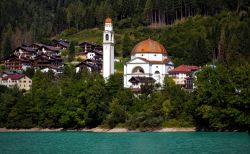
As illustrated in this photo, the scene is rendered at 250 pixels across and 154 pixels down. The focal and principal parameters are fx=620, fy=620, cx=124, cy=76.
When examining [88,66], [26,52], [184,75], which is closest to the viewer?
[184,75]

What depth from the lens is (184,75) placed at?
305 ft

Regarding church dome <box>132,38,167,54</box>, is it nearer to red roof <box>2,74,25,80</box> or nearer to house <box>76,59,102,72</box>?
house <box>76,59,102,72</box>

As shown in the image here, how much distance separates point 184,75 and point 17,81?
28.4 meters

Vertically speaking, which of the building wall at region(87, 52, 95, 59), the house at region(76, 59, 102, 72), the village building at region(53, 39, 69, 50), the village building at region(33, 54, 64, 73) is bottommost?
the house at region(76, 59, 102, 72)

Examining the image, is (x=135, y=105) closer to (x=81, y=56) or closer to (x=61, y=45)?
(x=81, y=56)

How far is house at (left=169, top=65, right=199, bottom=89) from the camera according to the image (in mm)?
92331

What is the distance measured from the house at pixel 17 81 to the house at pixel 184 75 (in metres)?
24.3

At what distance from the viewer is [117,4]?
5527 inches

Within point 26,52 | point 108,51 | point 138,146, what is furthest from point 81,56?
point 138,146

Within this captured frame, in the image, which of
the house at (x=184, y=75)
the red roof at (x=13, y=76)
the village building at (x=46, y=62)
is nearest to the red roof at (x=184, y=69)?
the house at (x=184, y=75)

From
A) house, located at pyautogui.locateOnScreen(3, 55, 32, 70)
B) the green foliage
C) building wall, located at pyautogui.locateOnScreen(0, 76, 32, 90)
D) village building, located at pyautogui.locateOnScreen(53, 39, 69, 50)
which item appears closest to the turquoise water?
the green foliage

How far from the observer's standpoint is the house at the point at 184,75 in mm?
92331

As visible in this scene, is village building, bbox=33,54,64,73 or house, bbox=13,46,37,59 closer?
village building, bbox=33,54,64,73

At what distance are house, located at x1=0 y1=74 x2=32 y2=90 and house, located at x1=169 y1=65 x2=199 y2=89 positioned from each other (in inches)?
955
